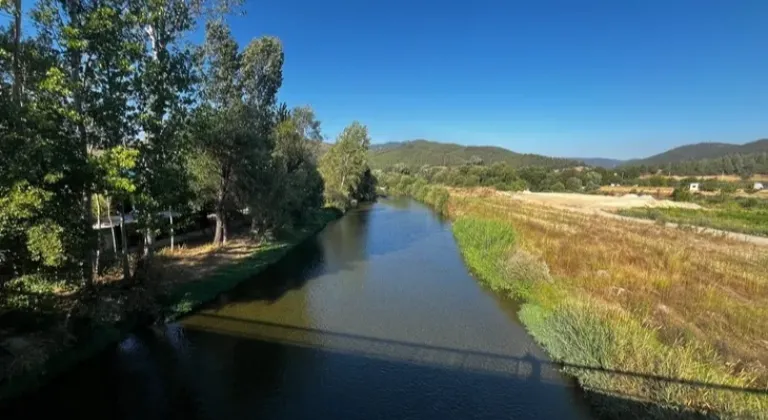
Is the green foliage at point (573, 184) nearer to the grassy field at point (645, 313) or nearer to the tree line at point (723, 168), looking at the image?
the tree line at point (723, 168)

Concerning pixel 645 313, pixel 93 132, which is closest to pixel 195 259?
pixel 93 132

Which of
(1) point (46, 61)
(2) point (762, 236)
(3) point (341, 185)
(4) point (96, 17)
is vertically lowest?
(2) point (762, 236)

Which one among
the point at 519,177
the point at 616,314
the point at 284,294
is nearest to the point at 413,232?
the point at 284,294

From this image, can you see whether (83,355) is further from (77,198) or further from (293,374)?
(293,374)

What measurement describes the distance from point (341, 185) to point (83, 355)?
45169mm

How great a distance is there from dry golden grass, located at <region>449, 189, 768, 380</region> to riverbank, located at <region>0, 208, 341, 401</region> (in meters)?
14.2

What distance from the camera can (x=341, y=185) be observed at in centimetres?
5509

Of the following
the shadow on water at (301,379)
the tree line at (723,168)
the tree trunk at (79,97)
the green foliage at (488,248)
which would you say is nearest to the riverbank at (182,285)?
the shadow on water at (301,379)

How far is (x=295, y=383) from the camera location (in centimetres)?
1005

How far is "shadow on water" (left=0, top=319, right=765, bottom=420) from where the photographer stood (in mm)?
8828

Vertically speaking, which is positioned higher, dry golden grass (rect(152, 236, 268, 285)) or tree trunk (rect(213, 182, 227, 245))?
tree trunk (rect(213, 182, 227, 245))

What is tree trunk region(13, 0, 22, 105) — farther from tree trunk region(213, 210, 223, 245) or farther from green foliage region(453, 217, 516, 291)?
green foliage region(453, 217, 516, 291)

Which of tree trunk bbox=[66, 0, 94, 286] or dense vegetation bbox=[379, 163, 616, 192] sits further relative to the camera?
dense vegetation bbox=[379, 163, 616, 192]

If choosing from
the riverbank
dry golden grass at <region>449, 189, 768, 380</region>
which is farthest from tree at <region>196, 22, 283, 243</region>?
dry golden grass at <region>449, 189, 768, 380</region>
